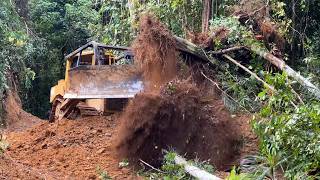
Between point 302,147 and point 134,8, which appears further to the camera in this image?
point 134,8

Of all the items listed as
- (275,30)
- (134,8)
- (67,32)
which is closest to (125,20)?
(134,8)

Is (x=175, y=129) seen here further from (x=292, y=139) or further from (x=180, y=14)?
(x=180, y=14)

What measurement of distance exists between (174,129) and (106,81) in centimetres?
198

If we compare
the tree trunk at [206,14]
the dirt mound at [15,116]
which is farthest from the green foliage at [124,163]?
the dirt mound at [15,116]

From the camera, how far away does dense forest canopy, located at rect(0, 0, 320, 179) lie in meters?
6.36

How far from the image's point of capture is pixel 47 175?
8.12 meters

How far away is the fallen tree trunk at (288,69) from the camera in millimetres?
7942

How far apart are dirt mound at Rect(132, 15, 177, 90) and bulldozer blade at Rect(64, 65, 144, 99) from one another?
466 millimetres

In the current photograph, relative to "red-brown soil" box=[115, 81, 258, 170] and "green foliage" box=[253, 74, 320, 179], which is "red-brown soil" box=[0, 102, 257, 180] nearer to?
"red-brown soil" box=[115, 81, 258, 170]

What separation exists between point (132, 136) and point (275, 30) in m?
4.12

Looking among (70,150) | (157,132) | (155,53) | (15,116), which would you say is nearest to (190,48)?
(155,53)

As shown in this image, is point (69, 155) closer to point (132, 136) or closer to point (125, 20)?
point (132, 136)

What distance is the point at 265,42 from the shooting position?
10.5 m

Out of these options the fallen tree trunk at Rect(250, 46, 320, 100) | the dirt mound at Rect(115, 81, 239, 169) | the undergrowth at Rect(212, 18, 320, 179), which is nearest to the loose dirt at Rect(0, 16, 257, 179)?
the dirt mound at Rect(115, 81, 239, 169)
